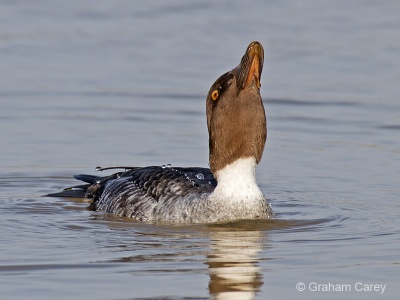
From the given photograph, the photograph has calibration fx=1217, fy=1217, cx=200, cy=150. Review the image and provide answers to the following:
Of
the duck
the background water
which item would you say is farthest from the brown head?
the background water

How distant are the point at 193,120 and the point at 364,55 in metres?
4.04

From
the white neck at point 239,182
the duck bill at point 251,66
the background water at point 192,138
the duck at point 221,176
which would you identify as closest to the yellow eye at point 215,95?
the duck at point 221,176

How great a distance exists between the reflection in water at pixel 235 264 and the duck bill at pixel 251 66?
4.79 feet

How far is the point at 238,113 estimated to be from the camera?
11.8 m

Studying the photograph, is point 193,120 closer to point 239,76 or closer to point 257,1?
point 239,76

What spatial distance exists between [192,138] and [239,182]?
3.84 meters

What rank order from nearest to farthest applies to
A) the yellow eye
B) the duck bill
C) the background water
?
the background water → the duck bill → the yellow eye

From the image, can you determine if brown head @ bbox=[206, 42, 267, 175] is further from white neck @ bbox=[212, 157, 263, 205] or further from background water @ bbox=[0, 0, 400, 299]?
background water @ bbox=[0, 0, 400, 299]

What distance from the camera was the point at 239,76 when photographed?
11.6 metres

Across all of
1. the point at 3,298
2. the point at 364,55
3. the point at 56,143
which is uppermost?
the point at 364,55

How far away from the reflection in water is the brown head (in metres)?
0.83

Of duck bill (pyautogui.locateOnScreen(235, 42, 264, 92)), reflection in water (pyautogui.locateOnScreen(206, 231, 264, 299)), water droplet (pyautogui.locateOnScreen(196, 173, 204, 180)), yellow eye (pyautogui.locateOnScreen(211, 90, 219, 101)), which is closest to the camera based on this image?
reflection in water (pyautogui.locateOnScreen(206, 231, 264, 299))

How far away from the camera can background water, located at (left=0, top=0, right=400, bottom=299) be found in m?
10.2

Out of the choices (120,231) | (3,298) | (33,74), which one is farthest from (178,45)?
(3,298)
